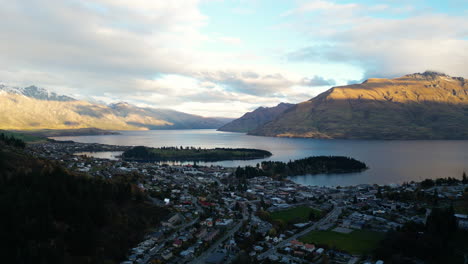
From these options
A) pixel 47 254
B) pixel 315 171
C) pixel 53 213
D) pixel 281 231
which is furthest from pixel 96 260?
pixel 315 171

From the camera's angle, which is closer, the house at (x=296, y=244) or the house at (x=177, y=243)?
the house at (x=296, y=244)

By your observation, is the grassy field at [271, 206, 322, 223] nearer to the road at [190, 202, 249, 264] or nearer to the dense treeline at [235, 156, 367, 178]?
the road at [190, 202, 249, 264]

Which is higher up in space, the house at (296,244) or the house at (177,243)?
the house at (296,244)

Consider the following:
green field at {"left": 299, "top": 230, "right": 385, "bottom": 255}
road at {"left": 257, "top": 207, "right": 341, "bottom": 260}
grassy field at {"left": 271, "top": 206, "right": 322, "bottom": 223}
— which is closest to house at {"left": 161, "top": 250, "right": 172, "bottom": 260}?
road at {"left": 257, "top": 207, "right": 341, "bottom": 260}

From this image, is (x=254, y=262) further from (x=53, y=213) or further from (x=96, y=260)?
(x=53, y=213)

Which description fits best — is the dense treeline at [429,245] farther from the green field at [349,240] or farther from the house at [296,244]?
the house at [296,244]

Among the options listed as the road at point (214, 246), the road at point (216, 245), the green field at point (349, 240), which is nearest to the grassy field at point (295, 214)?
Answer: the road at point (216, 245)

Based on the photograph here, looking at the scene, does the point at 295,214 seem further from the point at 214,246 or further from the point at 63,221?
the point at 63,221
